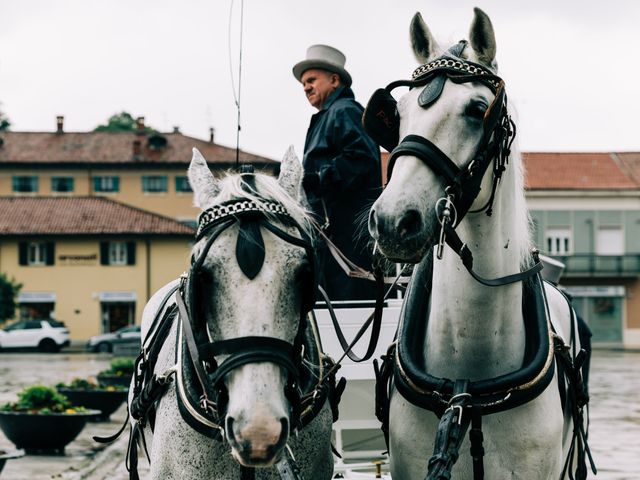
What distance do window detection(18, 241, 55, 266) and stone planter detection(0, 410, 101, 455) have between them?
4255 centimetres

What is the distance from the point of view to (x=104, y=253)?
53875mm

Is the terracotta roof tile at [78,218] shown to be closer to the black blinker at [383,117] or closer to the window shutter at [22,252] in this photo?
the window shutter at [22,252]

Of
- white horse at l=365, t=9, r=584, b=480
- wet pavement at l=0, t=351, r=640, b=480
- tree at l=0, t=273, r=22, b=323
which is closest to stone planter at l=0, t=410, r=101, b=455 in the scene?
wet pavement at l=0, t=351, r=640, b=480

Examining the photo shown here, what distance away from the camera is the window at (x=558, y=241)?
2137 inches

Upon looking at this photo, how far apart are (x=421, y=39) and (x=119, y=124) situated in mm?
82999

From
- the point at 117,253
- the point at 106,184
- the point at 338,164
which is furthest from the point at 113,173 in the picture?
the point at 338,164

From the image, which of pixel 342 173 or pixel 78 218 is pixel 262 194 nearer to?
pixel 342 173

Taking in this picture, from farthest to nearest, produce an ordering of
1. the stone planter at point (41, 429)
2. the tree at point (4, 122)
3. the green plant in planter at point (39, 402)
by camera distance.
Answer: the tree at point (4, 122) < the green plant in planter at point (39, 402) < the stone planter at point (41, 429)

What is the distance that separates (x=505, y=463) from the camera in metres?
3.86

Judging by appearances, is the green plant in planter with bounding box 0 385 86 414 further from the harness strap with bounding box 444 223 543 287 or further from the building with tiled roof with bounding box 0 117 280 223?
the building with tiled roof with bounding box 0 117 280 223

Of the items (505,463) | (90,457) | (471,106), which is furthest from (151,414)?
Result: (90,457)

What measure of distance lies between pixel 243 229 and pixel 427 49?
3.87 ft

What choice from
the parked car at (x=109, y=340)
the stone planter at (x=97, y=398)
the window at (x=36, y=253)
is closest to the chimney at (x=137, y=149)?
the window at (x=36, y=253)

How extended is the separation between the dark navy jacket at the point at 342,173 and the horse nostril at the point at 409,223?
2.18 m
